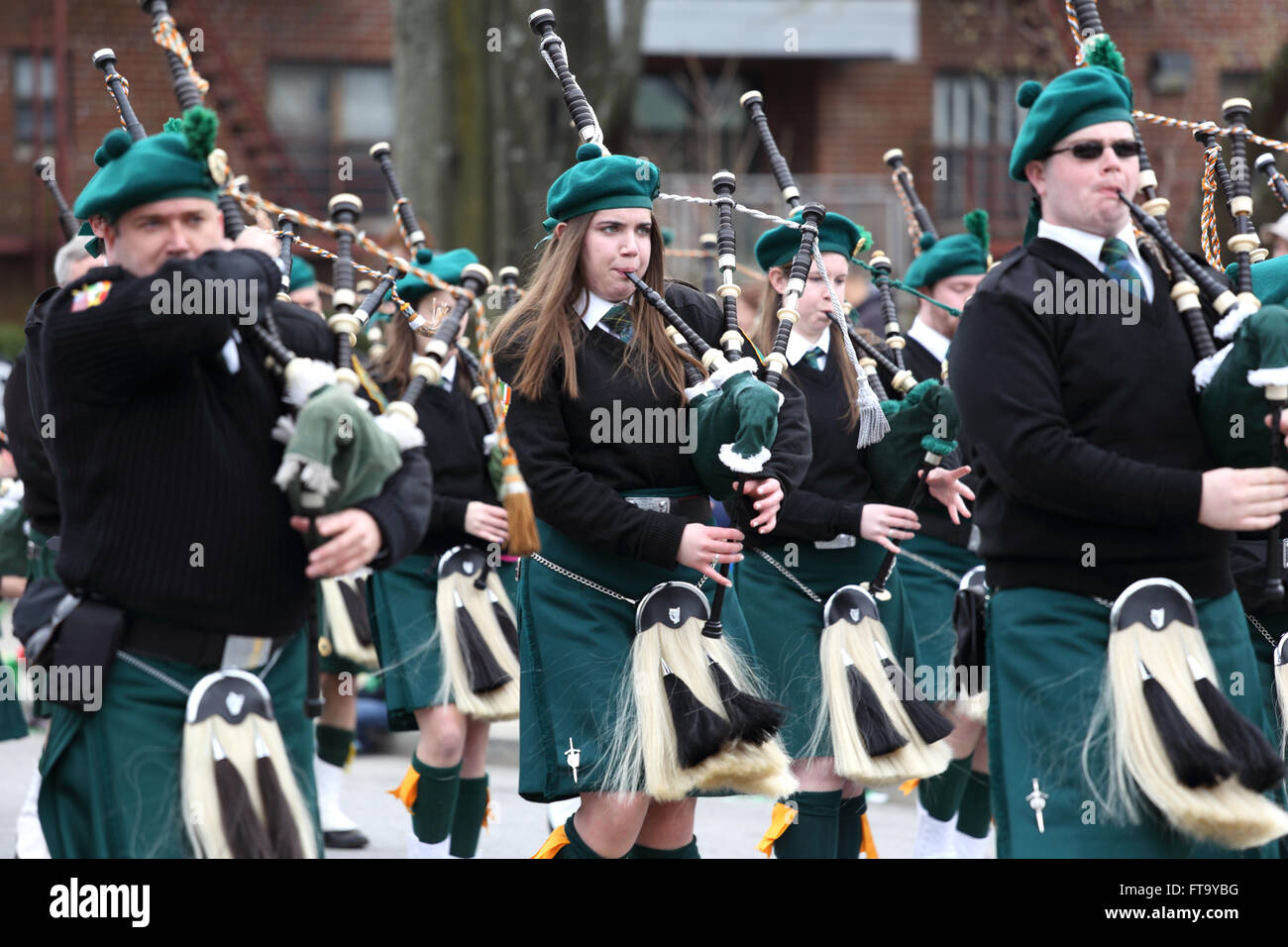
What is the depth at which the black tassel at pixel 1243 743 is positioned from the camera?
354 cm

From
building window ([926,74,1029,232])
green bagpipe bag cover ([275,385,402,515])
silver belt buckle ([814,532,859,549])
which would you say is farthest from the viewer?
building window ([926,74,1029,232])

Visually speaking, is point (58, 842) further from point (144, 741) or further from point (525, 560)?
point (525, 560)

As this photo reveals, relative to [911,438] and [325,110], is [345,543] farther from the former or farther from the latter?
[325,110]

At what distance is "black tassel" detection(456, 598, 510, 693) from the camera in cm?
593

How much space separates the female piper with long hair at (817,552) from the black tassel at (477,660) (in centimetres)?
107

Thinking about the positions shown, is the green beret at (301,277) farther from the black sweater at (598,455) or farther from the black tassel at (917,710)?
the black tassel at (917,710)

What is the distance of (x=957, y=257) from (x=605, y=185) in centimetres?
237

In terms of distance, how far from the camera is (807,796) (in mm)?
5121

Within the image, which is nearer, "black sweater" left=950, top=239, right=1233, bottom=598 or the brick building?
"black sweater" left=950, top=239, right=1233, bottom=598

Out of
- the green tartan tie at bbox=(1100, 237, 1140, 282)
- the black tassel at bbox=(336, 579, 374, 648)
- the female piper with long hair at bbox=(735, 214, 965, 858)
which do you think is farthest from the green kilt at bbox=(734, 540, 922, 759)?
the black tassel at bbox=(336, 579, 374, 648)

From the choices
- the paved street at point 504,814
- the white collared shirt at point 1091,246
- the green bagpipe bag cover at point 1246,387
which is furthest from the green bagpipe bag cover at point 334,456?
the paved street at point 504,814

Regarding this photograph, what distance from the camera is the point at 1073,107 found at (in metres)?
Answer: 3.74

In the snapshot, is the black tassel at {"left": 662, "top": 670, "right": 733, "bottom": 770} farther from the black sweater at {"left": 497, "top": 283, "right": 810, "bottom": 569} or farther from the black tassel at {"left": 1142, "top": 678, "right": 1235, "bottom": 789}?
the black tassel at {"left": 1142, "top": 678, "right": 1235, "bottom": 789}

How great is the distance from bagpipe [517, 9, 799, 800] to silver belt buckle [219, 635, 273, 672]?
120 cm
